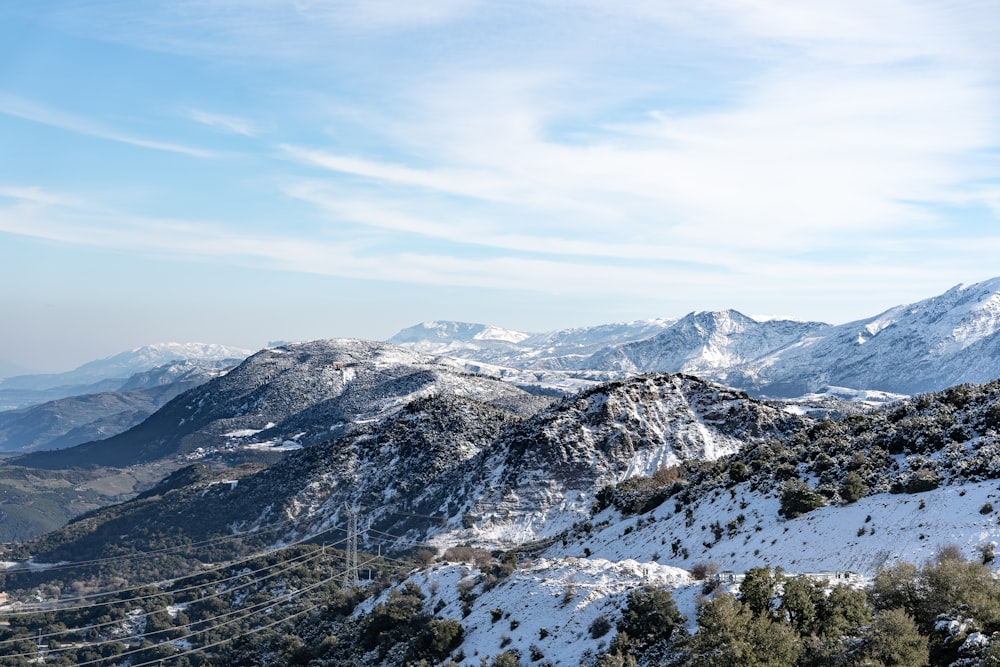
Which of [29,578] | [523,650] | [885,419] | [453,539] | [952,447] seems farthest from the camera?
[29,578]

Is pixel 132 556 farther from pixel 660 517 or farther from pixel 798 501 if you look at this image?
pixel 798 501

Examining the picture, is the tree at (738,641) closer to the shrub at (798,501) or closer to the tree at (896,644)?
the tree at (896,644)

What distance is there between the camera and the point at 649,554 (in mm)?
62938

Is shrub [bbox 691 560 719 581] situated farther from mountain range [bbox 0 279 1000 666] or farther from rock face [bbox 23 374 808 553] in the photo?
rock face [bbox 23 374 808 553]

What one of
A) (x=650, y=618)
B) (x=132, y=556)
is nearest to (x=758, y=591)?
(x=650, y=618)

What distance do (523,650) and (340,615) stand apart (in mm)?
28990

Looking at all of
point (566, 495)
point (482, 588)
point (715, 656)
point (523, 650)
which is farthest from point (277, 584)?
point (715, 656)

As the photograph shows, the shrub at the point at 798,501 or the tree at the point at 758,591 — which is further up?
the shrub at the point at 798,501

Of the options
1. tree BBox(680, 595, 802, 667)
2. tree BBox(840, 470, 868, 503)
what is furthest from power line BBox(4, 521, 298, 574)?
tree BBox(680, 595, 802, 667)

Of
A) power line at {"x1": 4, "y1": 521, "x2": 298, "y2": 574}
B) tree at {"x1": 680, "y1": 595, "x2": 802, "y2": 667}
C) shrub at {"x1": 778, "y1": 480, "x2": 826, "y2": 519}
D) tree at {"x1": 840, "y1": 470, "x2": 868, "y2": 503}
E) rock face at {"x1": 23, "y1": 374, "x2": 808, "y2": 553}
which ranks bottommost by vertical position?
power line at {"x1": 4, "y1": 521, "x2": 298, "y2": 574}

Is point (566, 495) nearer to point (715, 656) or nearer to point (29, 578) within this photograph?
point (715, 656)

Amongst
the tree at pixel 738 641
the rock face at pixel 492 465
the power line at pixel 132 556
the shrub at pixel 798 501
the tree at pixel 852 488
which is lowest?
the power line at pixel 132 556

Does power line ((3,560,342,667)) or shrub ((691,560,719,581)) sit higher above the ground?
shrub ((691,560,719,581))

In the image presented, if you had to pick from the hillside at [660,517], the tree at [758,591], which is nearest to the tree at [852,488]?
the hillside at [660,517]
